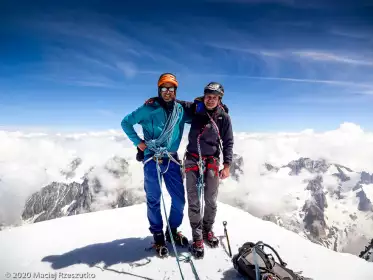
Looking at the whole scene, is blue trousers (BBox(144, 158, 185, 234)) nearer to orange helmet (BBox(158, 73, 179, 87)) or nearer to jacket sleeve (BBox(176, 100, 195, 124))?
jacket sleeve (BBox(176, 100, 195, 124))

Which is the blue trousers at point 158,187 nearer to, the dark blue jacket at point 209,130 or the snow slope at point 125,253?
the dark blue jacket at point 209,130

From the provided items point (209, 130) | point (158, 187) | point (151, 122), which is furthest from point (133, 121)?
point (209, 130)

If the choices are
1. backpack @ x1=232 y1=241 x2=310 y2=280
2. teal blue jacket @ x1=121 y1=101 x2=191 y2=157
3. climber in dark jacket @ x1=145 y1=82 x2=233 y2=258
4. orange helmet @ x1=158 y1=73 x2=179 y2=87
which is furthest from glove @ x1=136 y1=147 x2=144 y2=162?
backpack @ x1=232 y1=241 x2=310 y2=280

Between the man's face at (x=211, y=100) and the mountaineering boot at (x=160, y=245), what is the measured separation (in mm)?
3935

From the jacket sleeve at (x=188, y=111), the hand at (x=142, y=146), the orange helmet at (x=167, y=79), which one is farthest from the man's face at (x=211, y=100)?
the hand at (x=142, y=146)

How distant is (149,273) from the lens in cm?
631

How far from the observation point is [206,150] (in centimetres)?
706

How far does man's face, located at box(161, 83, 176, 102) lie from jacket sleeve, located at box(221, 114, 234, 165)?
1671mm

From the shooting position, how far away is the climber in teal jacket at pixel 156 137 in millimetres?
6855

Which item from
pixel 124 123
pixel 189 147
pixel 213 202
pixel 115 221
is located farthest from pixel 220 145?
pixel 115 221

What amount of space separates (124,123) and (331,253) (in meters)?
7.27

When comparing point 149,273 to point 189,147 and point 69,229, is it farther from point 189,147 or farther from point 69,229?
point 69,229

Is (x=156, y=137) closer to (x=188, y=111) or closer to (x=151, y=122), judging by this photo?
(x=151, y=122)

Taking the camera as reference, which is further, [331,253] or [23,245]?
[23,245]
